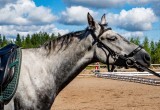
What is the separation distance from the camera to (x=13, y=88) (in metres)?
4.11

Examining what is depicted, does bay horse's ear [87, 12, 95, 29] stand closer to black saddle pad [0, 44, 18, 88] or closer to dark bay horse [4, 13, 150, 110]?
dark bay horse [4, 13, 150, 110]

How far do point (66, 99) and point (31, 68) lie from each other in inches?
391

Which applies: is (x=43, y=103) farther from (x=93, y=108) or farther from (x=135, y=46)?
(x=93, y=108)

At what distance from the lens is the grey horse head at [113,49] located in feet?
14.6

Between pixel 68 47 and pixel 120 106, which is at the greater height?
pixel 68 47

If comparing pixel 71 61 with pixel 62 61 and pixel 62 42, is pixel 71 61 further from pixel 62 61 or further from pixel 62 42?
pixel 62 42

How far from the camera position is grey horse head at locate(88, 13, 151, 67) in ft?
14.6

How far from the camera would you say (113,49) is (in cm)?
445

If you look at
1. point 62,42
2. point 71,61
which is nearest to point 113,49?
point 71,61

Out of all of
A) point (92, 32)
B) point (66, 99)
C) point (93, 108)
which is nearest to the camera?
point (92, 32)

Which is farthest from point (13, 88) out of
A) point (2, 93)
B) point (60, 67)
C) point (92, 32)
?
point (92, 32)

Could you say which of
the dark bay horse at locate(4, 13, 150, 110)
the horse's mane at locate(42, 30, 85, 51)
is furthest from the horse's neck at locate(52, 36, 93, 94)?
the horse's mane at locate(42, 30, 85, 51)

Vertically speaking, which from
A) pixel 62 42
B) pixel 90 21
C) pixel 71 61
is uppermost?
pixel 90 21

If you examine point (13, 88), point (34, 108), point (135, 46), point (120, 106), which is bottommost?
point (120, 106)
